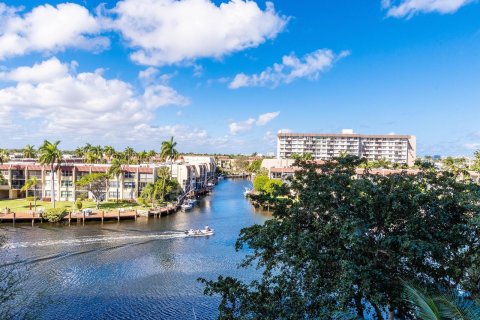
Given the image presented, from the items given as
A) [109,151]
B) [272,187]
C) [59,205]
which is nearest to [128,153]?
[109,151]

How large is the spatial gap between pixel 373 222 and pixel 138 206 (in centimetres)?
6508

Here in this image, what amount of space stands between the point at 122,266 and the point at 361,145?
A: 154 m

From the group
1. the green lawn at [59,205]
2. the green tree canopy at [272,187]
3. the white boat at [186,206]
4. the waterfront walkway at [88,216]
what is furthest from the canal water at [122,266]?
the white boat at [186,206]

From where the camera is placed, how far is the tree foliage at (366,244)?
1307 cm

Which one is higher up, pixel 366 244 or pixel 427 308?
pixel 366 244

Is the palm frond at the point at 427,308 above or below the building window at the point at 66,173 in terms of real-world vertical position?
below

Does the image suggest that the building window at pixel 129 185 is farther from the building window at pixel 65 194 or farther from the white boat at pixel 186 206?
the white boat at pixel 186 206

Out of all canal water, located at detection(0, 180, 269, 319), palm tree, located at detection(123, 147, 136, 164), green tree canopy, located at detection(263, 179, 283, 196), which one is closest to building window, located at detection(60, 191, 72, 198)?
canal water, located at detection(0, 180, 269, 319)

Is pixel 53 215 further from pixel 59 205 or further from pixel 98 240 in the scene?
pixel 98 240

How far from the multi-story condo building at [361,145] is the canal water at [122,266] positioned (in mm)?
118550

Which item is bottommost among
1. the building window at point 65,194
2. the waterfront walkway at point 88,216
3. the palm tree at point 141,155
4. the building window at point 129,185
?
the waterfront walkway at point 88,216

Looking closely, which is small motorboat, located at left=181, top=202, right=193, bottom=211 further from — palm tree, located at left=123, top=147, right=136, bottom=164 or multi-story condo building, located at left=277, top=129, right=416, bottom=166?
multi-story condo building, located at left=277, top=129, right=416, bottom=166

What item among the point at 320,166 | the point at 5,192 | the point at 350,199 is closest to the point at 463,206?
the point at 350,199

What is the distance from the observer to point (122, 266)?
37844 millimetres
